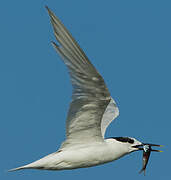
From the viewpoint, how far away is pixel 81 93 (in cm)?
758

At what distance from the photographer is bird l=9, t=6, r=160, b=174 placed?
7.04m

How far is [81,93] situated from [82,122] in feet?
2.16

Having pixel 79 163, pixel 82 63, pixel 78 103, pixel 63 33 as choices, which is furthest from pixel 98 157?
pixel 63 33

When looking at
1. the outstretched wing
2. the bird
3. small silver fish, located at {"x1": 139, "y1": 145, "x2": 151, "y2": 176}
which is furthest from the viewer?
small silver fish, located at {"x1": 139, "y1": 145, "x2": 151, "y2": 176}

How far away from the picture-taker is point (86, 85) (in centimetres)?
749

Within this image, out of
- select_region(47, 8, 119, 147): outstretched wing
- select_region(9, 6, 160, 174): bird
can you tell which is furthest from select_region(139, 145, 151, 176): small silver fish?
select_region(47, 8, 119, 147): outstretched wing

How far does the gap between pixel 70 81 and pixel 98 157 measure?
1.61m

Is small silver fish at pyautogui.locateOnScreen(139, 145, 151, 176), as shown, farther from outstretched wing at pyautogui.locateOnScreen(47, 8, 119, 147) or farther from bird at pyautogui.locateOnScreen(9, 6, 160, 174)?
outstretched wing at pyautogui.locateOnScreen(47, 8, 119, 147)

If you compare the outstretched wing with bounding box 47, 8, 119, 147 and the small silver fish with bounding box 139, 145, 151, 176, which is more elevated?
the outstretched wing with bounding box 47, 8, 119, 147

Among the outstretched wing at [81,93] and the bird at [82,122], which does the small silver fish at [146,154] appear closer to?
the bird at [82,122]

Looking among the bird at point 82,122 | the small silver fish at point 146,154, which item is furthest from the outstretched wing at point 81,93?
the small silver fish at point 146,154

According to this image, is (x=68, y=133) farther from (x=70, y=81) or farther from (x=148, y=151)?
(x=148, y=151)

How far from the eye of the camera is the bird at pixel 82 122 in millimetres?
7035

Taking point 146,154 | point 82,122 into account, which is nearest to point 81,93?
point 82,122
